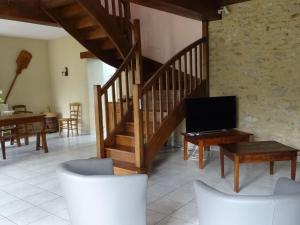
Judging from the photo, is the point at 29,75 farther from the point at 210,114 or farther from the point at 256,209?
the point at 256,209

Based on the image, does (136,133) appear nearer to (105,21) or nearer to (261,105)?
(105,21)

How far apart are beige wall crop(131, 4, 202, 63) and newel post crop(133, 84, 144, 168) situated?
2633mm

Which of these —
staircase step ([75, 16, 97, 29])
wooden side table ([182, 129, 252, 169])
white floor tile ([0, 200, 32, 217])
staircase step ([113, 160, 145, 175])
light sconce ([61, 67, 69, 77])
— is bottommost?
white floor tile ([0, 200, 32, 217])

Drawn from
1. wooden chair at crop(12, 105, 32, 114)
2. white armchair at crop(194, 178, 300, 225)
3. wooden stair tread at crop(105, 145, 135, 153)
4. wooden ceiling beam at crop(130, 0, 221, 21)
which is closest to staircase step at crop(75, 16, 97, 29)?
wooden ceiling beam at crop(130, 0, 221, 21)

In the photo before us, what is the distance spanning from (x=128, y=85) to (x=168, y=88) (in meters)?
0.70

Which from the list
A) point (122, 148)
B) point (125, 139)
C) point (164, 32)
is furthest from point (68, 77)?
point (122, 148)

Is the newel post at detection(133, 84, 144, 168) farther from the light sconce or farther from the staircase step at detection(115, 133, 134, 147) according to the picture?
the light sconce

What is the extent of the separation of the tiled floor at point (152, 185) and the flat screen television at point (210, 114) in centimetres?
60

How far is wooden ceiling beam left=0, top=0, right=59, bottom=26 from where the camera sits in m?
4.28

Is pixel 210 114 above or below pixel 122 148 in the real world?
above

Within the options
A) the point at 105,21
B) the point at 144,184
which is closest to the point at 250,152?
the point at 144,184

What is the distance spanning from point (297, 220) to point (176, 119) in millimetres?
3021

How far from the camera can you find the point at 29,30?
7.15 meters

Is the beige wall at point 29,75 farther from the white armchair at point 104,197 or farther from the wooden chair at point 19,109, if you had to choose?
the white armchair at point 104,197
